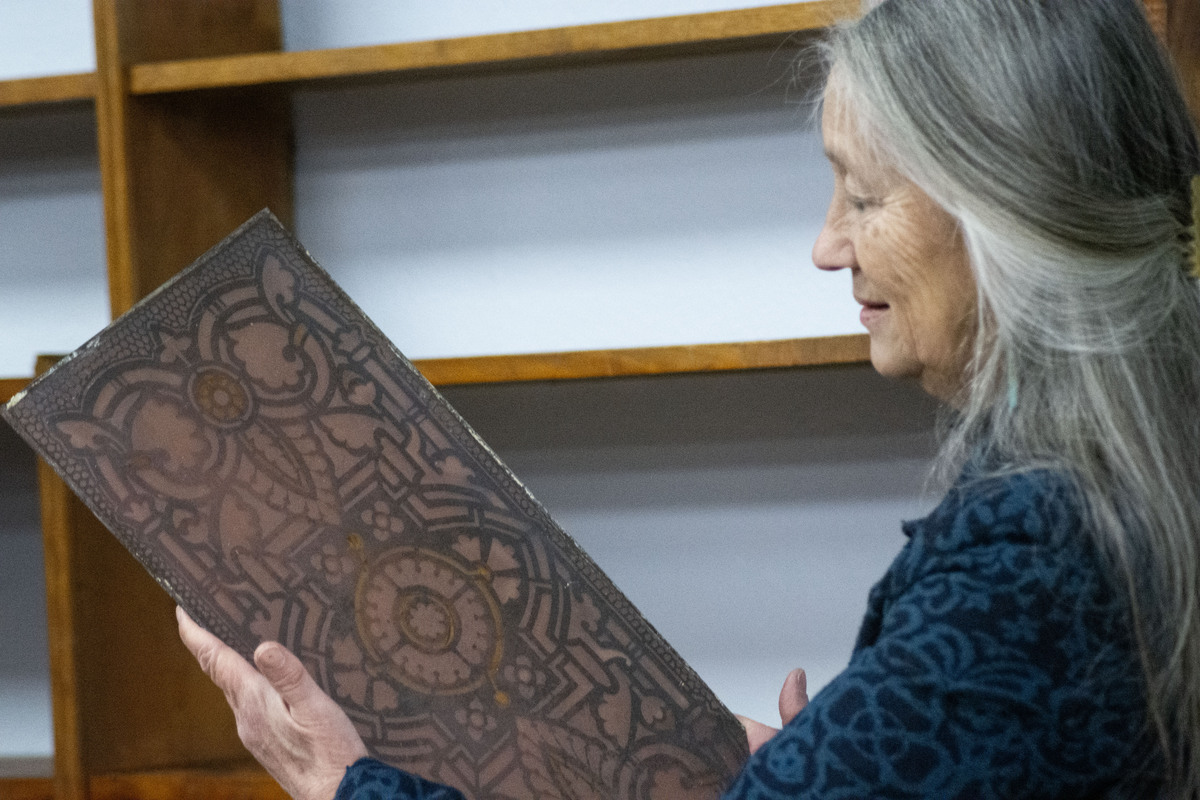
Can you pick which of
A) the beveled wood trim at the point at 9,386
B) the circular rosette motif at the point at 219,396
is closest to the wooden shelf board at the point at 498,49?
Result: the beveled wood trim at the point at 9,386

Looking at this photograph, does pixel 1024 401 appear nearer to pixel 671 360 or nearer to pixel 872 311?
pixel 872 311

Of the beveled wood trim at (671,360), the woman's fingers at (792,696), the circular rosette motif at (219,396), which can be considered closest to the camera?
the circular rosette motif at (219,396)

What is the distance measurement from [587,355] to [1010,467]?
754mm

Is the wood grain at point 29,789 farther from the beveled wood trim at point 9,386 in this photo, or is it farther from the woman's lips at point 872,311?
the woman's lips at point 872,311

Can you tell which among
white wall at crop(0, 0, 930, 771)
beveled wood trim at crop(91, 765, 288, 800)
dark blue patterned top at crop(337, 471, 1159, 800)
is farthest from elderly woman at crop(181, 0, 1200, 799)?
white wall at crop(0, 0, 930, 771)

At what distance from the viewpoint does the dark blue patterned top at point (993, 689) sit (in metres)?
0.73

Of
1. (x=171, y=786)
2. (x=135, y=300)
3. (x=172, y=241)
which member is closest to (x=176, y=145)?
(x=172, y=241)

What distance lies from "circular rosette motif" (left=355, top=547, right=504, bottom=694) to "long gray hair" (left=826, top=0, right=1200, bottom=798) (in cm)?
→ 45

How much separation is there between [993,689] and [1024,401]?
21 centimetres

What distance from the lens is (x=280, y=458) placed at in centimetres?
107

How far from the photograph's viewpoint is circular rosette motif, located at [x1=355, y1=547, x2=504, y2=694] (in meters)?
1.07

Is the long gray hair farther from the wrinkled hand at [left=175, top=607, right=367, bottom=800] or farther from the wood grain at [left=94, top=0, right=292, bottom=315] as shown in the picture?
the wood grain at [left=94, top=0, right=292, bottom=315]

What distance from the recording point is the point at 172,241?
1629mm

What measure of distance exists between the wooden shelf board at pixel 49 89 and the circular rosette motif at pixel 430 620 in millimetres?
886
